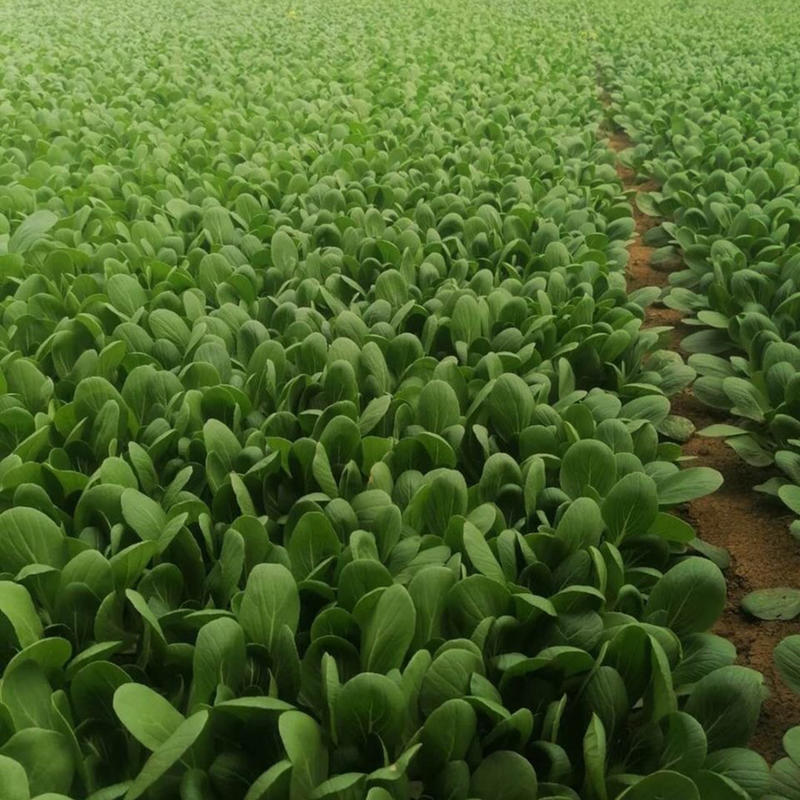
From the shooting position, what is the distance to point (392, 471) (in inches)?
96.8

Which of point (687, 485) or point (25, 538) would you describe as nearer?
point (25, 538)

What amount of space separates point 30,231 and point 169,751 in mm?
3117

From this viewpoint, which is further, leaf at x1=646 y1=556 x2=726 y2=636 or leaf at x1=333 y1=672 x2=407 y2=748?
leaf at x1=646 y1=556 x2=726 y2=636

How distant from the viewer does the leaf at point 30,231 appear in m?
3.86

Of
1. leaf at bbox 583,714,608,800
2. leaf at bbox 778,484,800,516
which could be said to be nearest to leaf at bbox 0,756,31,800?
leaf at bbox 583,714,608,800

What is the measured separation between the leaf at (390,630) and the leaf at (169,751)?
39 centimetres

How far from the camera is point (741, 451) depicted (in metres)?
3.02

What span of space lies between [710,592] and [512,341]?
4.25 feet

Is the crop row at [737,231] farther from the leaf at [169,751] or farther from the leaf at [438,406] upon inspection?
the leaf at [169,751]

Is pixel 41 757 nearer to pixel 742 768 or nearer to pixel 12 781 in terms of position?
pixel 12 781

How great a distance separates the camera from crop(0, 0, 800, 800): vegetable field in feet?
5.44

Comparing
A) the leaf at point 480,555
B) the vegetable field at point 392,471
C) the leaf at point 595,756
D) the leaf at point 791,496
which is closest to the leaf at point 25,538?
the vegetable field at point 392,471

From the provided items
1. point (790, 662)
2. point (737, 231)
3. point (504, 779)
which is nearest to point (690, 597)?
point (790, 662)

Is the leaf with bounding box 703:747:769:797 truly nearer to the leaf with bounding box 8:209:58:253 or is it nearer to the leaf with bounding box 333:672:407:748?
the leaf with bounding box 333:672:407:748
